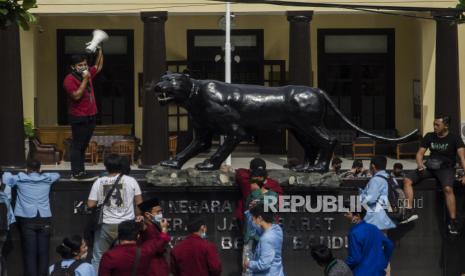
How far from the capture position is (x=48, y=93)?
3250 centimetres

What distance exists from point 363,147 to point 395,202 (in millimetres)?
15455

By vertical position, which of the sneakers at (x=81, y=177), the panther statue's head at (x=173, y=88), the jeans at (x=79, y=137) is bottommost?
the sneakers at (x=81, y=177)

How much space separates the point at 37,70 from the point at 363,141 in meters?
8.51

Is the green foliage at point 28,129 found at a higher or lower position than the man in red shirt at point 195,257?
higher

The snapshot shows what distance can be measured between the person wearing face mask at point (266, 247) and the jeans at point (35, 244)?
3388 mm

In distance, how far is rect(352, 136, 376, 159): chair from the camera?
30.7 metres

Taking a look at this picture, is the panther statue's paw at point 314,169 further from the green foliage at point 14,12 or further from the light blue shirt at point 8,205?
the green foliage at point 14,12

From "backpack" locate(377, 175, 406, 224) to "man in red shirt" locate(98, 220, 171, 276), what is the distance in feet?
15.7

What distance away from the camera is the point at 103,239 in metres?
14.6

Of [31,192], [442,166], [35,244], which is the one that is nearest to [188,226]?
[31,192]

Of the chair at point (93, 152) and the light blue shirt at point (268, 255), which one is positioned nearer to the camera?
the light blue shirt at point (268, 255)

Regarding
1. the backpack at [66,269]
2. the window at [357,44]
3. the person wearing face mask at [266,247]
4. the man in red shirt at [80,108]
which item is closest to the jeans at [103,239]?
the man in red shirt at [80,108]

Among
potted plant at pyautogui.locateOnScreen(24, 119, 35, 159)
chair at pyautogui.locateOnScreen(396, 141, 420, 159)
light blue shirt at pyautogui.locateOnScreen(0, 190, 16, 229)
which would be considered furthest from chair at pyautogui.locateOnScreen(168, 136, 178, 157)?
light blue shirt at pyautogui.locateOnScreen(0, 190, 16, 229)

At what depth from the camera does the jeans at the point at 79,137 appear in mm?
16016
